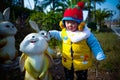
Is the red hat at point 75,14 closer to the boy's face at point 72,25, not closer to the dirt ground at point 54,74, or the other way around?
the boy's face at point 72,25

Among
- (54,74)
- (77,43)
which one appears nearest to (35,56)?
(77,43)

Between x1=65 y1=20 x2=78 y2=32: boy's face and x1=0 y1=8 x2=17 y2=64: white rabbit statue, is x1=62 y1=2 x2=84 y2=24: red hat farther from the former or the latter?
x1=0 y1=8 x2=17 y2=64: white rabbit statue

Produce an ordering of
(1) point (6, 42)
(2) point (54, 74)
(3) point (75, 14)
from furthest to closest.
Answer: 1. (2) point (54, 74)
2. (1) point (6, 42)
3. (3) point (75, 14)

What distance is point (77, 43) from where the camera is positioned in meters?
3.14

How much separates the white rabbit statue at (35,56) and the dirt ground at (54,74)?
65 cm

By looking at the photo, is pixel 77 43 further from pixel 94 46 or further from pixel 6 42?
pixel 6 42

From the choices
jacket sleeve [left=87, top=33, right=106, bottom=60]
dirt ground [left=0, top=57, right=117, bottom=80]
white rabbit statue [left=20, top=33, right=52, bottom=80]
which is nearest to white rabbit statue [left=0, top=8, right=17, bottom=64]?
dirt ground [left=0, top=57, right=117, bottom=80]

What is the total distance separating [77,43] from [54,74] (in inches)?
44.7

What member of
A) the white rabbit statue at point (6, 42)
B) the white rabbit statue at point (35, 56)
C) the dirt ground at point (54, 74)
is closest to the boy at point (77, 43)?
the white rabbit statue at point (35, 56)

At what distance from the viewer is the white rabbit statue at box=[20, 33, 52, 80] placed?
3.03 meters

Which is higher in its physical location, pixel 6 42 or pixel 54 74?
pixel 6 42

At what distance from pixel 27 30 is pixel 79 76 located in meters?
2.86

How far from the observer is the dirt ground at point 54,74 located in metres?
3.72

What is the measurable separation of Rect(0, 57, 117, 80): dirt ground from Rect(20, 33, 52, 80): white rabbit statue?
0.65 m
